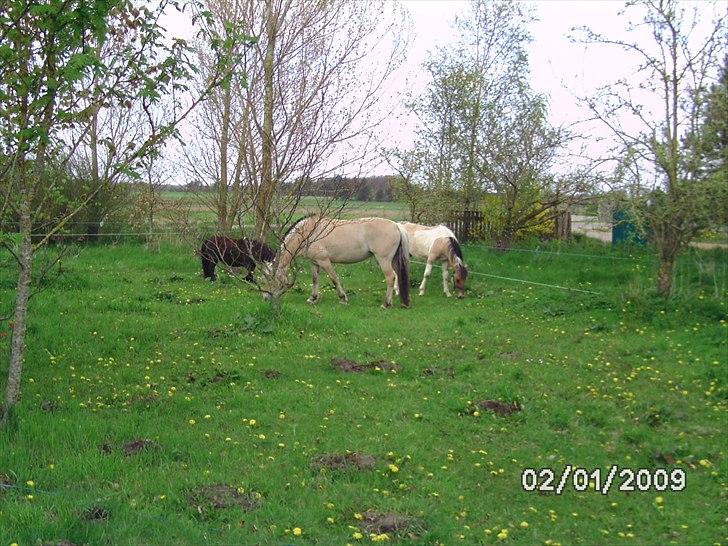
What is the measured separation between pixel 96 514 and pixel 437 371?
16.0ft

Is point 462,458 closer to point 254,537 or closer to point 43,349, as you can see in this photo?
point 254,537

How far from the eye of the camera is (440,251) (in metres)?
15.3

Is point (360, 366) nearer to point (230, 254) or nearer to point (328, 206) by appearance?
point (328, 206)

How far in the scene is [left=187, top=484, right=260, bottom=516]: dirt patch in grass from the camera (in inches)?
179

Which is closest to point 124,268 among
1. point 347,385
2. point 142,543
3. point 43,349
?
point 43,349

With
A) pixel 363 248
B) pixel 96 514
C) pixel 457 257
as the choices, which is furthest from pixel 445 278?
pixel 96 514

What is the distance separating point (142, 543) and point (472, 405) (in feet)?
12.9

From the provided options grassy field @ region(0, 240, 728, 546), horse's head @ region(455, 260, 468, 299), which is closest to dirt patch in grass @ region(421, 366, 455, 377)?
grassy field @ region(0, 240, 728, 546)

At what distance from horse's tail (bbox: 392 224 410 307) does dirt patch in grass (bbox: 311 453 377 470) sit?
7.83 m

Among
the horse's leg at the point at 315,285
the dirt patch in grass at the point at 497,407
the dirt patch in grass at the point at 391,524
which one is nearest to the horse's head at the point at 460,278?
the horse's leg at the point at 315,285

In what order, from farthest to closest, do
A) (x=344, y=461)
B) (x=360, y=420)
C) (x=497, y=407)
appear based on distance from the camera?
(x=497, y=407), (x=360, y=420), (x=344, y=461)

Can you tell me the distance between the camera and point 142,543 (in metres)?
3.95

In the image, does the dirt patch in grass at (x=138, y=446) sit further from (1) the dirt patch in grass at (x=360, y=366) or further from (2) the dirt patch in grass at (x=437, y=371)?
(2) the dirt patch in grass at (x=437, y=371)

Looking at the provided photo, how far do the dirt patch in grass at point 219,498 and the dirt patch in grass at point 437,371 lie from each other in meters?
→ 3.79
